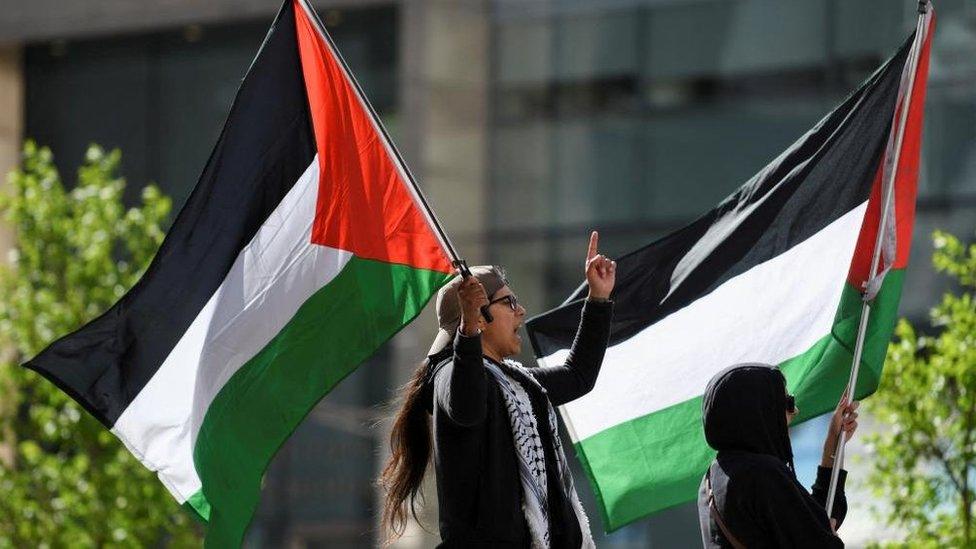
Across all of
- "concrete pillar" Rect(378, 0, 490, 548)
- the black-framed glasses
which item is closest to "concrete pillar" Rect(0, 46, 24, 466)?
"concrete pillar" Rect(378, 0, 490, 548)

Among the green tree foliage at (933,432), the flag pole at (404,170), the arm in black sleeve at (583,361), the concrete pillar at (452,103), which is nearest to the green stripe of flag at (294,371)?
the flag pole at (404,170)

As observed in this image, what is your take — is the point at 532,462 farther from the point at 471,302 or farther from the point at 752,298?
the point at 752,298

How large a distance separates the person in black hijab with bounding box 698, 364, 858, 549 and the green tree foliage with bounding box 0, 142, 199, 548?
31.4ft

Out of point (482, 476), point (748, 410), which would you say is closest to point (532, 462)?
point (482, 476)

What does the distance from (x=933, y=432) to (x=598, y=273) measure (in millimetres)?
4599

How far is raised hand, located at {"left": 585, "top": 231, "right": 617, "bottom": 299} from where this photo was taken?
621 centimetres

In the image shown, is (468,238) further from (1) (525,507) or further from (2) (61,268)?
(1) (525,507)

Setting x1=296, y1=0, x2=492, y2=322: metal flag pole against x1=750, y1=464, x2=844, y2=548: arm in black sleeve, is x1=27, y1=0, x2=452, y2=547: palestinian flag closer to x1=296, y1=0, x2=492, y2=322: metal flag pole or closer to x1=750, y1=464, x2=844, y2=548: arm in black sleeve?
x1=296, y1=0, x2=492, y2=322: metal flag pole

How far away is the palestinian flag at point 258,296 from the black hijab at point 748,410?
142 cm

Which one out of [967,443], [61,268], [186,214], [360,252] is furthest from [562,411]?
[61,268]

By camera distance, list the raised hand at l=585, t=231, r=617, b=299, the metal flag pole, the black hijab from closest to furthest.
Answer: the black hijab → the raised hand at l=585, t=231, r=617, b=299 → the metal flag pole

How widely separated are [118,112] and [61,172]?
3.75ft

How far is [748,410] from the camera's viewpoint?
17.4 ft

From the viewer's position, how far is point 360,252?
6.62 metres
